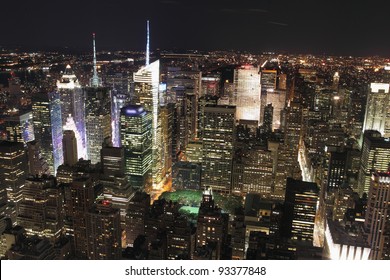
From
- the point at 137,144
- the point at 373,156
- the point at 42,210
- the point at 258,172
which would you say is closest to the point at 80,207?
the point at 42,210

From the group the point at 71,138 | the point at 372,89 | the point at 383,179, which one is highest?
the point at 372,89

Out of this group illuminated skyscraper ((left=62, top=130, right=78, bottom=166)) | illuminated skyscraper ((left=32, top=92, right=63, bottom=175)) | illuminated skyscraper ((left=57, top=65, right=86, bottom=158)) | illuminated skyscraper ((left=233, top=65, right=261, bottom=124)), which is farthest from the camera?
illuminated skyscraper ((left=233, top=65, right=261, bottom=124))

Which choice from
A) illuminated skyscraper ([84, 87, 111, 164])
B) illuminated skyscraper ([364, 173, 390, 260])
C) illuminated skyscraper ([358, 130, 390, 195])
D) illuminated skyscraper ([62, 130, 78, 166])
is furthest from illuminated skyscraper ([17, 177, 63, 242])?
illuminated skyscraper ([358, 130, 390, 195])

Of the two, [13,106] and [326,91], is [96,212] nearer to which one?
[13,106]

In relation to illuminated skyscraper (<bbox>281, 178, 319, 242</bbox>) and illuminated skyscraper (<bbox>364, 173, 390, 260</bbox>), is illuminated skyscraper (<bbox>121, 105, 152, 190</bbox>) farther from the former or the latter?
illuminated skyscraper (<bbox>364, 173, 390, 260</bbox>)

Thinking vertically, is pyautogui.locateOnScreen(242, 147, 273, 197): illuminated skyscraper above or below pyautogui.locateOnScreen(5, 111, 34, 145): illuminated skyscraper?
below

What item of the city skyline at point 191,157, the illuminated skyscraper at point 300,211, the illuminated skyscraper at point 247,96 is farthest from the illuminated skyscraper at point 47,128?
the illuminated skyscraper at point 247,96
